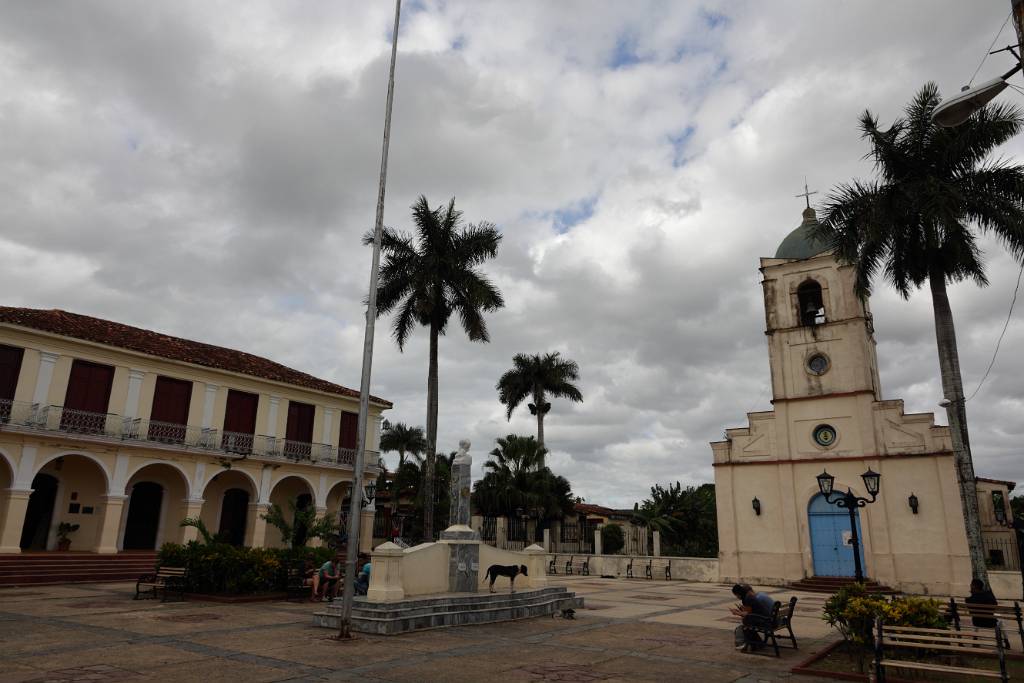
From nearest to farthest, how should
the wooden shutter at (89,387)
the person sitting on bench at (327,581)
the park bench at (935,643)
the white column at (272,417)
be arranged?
1. the park bench at (935,643)
2. the person sitting on bench at (327,581)
3. the wooden shutter at (89,387)
4. the white column at (272,417)

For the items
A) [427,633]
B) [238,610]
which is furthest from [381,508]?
[427,633]

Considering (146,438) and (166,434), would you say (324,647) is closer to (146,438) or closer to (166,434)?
(146,438)

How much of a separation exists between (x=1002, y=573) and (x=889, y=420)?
5.56 meters

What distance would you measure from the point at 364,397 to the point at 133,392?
16862mm

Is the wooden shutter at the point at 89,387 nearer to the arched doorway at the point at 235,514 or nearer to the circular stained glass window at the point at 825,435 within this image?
the arched doorway at the point at 235,514

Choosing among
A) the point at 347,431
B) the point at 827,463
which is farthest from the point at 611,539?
the point at 347,431

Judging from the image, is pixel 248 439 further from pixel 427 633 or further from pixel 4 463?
pixel 427 633

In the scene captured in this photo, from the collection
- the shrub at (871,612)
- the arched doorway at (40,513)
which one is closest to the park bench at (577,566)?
the shrub at (871,612)

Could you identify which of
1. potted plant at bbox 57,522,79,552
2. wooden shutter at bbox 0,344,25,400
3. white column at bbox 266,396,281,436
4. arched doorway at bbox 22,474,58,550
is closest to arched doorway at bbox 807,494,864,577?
white column at bbox 266,396,281,436

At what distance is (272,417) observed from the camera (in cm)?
2739

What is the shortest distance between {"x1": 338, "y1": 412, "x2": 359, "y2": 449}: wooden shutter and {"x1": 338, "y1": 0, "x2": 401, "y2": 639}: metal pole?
19090mm

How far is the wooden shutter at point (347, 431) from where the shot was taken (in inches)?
1192

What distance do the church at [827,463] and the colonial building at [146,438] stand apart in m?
16.6

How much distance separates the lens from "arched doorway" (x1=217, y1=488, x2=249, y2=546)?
27.0 m
